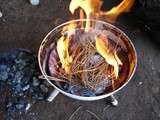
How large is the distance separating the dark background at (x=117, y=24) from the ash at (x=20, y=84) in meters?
0.04

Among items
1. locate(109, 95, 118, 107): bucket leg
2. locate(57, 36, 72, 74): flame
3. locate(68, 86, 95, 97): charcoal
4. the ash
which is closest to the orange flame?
locate(57, 36, 72, 74): flame

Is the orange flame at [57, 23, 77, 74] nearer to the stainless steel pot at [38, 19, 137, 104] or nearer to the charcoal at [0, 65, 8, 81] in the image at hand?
the stainless steel pot at [38, 19, 137, 104]

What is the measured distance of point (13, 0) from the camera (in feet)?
8.05

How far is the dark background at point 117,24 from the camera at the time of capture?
1910mm

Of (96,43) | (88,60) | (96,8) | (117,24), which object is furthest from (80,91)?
(117,24)

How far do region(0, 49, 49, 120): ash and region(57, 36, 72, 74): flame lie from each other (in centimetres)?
21

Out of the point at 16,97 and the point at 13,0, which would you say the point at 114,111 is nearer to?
the point at 16,97

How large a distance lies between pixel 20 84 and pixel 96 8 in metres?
0.71

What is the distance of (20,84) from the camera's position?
76.6 inches

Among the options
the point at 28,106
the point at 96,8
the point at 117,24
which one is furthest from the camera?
the point at 117,24

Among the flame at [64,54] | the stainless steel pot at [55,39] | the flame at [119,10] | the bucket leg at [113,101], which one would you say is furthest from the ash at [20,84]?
the flame at [119,10]

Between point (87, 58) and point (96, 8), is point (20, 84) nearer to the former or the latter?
point (87, 58)

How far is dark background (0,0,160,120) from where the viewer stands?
191cm

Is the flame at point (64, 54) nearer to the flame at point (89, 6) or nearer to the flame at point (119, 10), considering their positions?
the flame at point (89, 6)
